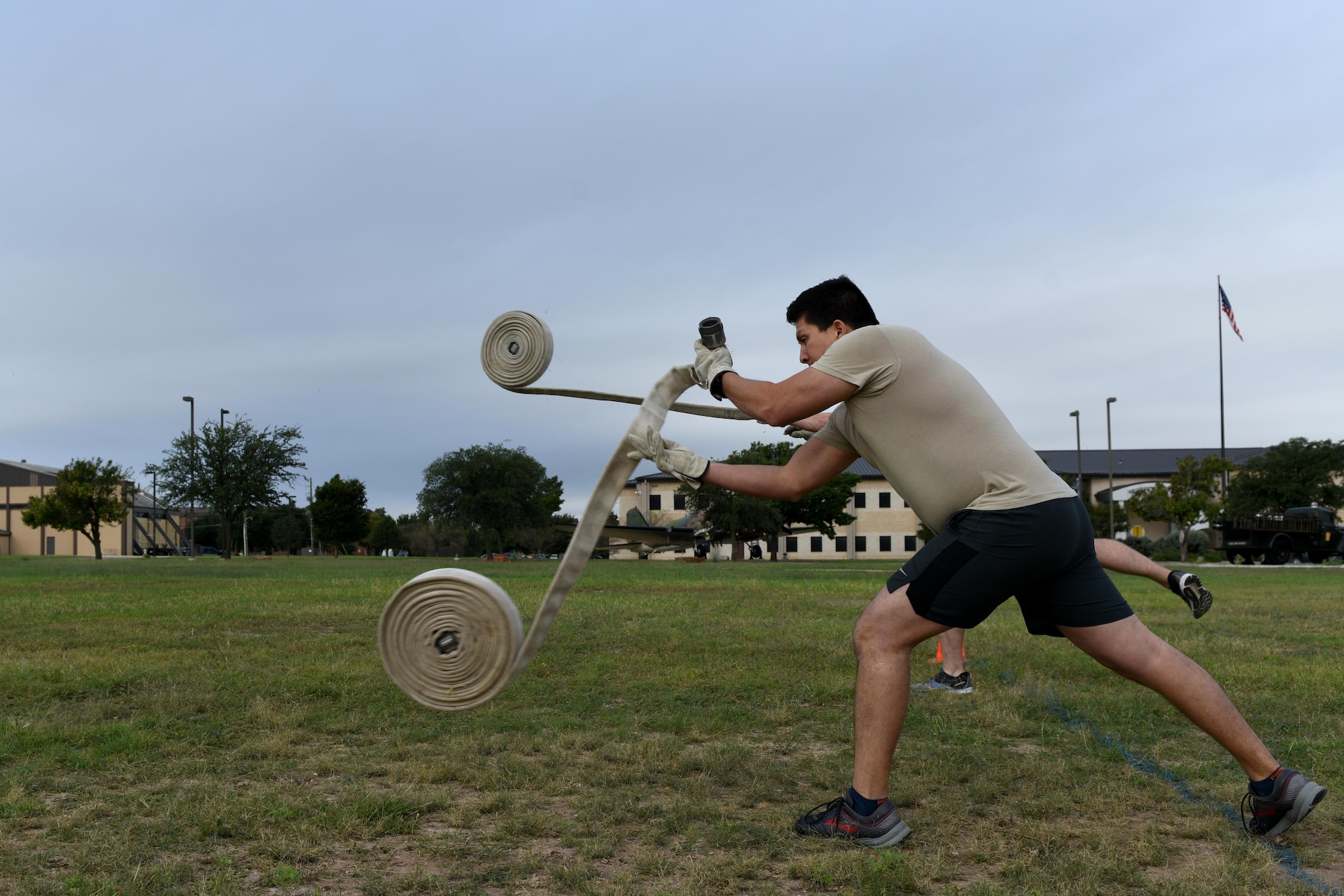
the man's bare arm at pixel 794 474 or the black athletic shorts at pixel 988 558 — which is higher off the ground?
the man's bare arm at pixel 794 474

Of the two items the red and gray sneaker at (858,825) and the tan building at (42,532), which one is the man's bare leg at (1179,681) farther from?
the tan building at (42,532)

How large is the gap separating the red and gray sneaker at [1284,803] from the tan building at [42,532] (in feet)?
270

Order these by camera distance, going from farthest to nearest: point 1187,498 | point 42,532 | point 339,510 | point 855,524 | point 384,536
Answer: point 384,536 < point 855,524 < point 42,532 < point 339,510 < point 1187,498

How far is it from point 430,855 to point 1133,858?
2.22m

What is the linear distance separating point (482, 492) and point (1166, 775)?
158ft

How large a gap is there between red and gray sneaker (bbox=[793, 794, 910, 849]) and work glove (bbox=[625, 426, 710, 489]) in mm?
1268

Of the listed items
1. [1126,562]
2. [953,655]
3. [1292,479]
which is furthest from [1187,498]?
[1126,562]

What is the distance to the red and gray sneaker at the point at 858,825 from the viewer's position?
3262mm

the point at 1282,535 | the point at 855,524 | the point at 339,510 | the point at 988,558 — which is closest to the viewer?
the point at 988,558

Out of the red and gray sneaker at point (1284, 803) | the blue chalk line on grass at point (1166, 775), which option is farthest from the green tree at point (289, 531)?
the red and gray sneaker at point (1284, 803)

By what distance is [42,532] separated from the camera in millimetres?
79500

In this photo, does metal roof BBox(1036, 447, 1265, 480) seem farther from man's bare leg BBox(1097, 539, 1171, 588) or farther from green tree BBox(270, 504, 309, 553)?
man's bare leg BBox(1097, 539, 1171, 588)

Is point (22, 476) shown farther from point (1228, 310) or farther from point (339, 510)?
point (1228, 310)

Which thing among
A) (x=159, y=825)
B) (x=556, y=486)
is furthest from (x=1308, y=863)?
(x=556, y=486)
